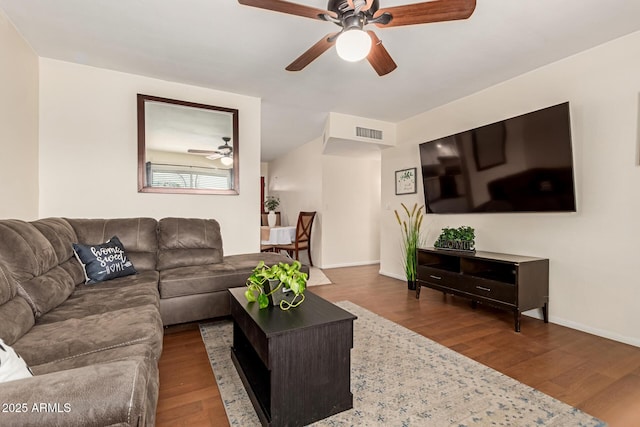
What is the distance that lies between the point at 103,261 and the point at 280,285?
1.61 m

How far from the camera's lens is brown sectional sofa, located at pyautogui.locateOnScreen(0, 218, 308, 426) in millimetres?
735

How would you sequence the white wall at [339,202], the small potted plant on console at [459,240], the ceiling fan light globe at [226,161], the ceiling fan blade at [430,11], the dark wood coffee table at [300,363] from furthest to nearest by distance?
the white wall at [339,202], the ceiling fan light globe at [226,161], the small potted plant on console at [459,240], the ceiling fan blade at [430,11], the dark wood coffee table at [300,363]

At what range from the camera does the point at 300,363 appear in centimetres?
144

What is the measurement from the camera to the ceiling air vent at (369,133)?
176 inches

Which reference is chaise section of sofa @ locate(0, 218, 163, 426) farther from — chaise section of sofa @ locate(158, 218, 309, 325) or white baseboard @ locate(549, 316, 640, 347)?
white baseboard @ locate(549, 316, 640, 347)

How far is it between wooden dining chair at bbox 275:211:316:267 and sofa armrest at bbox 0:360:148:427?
179 inches

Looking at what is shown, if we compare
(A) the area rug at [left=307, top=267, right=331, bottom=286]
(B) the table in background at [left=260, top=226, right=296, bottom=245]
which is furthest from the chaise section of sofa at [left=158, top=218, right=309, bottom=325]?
(B) the table in background at [left=260, top=226, right=296, bottom=245]

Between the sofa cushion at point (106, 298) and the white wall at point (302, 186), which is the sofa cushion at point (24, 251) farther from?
the white wall at point (302, 186)

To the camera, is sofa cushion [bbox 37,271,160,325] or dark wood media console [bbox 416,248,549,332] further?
dark wood media console [bbox 416,248,549,332]

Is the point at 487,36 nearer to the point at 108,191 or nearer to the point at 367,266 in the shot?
the point at 108,191

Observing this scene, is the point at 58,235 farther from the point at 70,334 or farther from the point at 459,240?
the point at 459,240

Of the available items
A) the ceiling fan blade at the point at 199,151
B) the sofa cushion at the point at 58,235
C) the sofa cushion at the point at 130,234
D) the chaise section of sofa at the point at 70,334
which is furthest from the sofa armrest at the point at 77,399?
the ceiling fan blade at the point at 199,151

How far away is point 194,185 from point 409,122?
3178 millimetres

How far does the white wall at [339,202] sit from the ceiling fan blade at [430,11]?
3.73m
